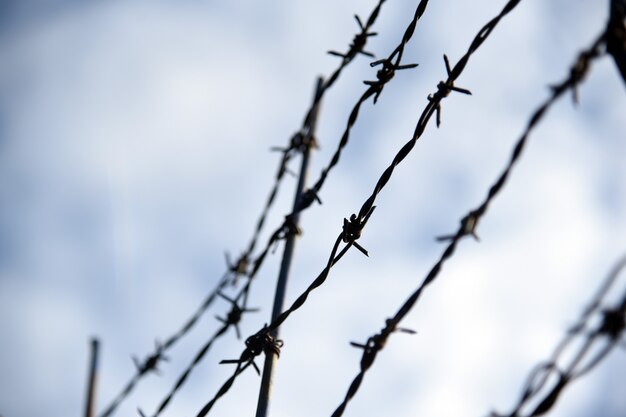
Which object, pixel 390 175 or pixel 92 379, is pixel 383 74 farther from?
pixel 92 379

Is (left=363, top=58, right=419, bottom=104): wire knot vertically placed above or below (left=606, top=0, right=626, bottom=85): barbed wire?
above

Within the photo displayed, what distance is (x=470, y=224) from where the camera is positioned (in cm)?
195

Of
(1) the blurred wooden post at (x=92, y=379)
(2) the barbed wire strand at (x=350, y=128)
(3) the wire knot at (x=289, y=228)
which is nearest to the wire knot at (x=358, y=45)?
(2) the barbed wire strand at (x=350, y=128)

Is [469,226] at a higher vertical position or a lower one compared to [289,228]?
lower

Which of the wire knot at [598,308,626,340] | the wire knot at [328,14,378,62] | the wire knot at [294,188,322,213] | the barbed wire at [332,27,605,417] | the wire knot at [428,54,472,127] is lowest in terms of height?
the wire knot at [598,308,626,340]

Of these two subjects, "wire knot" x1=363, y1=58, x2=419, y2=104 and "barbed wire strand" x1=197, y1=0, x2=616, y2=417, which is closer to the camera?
→ "barbed wire strand" x1=197, y1=0, x2=616, y2=417

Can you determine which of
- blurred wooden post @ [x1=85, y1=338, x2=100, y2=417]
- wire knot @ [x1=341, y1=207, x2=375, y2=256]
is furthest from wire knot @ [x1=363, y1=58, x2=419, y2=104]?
blurred wooden post @ [x1=85, y1=338, x2=100, y2=417]

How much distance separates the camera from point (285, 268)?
9.75 ft

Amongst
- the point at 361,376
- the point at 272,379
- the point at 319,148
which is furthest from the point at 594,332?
the point at 319,148

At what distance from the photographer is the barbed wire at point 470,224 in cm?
189

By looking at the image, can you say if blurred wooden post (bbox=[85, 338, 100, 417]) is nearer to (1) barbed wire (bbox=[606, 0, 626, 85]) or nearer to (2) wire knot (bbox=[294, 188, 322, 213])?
(2) wire knot (bbox=[294, 188, 322, 213])

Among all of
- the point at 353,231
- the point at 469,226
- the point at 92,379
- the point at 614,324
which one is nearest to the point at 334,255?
the point at 353,231

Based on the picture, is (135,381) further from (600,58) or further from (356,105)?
(600,58)

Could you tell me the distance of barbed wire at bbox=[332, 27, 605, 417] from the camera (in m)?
1.89
